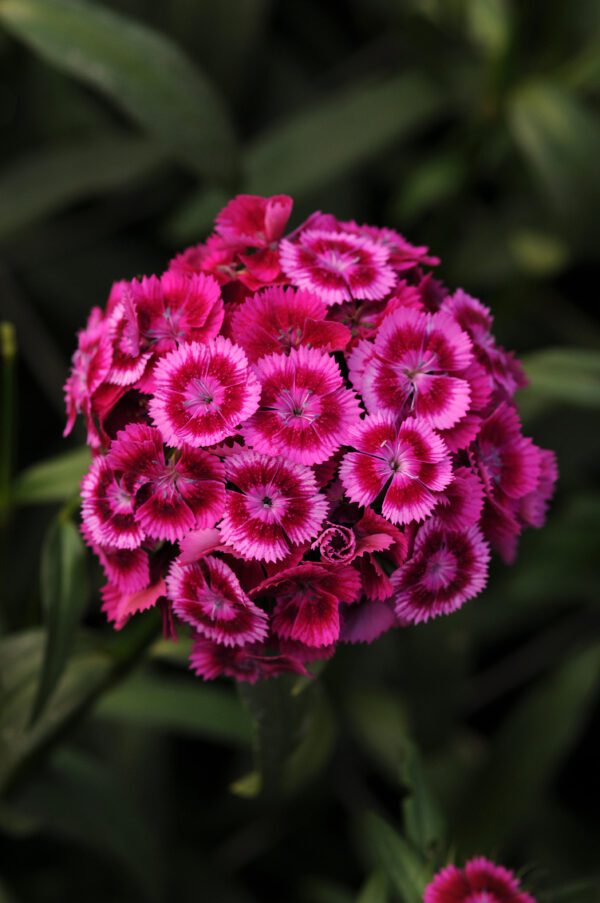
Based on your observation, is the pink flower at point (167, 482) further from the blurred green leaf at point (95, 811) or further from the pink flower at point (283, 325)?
the blurred green leaf at point (95, 811)

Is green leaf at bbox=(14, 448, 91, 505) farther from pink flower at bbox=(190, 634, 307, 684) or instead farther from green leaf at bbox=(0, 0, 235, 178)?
green leaf at bbox=(0, 0, 235, 178)

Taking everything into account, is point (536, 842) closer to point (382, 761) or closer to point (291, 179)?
point (382, 761)

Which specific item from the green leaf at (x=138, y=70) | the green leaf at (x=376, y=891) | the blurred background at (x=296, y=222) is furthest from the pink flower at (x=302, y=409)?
the green leaf at (x=138, y=70)

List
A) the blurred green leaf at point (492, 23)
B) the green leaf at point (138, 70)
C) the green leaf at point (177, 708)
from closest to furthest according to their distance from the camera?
the green leaf at point (138, 70) < the green leaf at point (177, 708) < the blurred green leaf at point (492, 23)

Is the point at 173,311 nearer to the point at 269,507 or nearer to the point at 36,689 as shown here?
the point at 269,507

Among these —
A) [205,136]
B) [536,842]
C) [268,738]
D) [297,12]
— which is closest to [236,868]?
[536,842]

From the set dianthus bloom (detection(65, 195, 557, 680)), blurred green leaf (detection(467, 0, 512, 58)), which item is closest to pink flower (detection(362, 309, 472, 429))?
dianthus bloom (detection(65, 195, 557, 680))

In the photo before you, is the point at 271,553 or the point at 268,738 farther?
the point at 268,738
